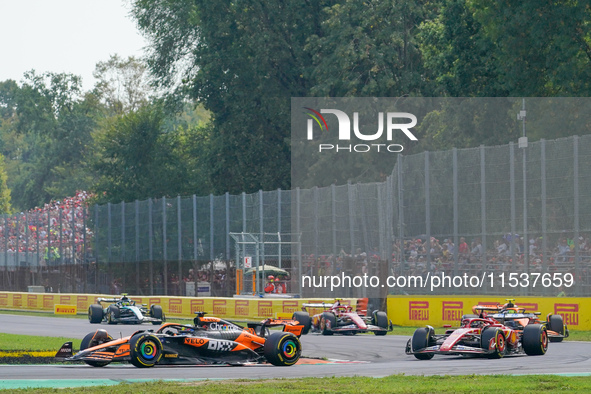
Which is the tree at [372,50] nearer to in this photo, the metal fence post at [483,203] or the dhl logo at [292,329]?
the metal fence post at [483,203]

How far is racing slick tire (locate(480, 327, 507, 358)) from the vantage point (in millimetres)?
19344

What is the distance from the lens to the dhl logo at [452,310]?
29.6 meters

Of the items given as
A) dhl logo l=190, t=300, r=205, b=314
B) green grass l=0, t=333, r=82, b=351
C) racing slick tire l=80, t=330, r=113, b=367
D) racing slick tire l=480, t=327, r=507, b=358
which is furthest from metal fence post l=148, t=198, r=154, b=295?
racing slick tire l=480, t=327, r=507, b=358

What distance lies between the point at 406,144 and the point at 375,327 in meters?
27.0

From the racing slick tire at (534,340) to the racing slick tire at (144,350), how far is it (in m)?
7.25

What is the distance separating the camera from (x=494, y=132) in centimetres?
4622

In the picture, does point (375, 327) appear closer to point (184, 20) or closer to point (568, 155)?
point (568, 155)

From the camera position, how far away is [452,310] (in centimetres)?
2989

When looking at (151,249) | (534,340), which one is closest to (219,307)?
(151,249)

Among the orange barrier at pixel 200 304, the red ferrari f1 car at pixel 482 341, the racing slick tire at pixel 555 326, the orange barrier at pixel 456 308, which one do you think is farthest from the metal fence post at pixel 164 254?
the red ferrari f1 car at pixel 482 341

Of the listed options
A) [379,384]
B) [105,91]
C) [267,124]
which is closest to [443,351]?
[379,384]

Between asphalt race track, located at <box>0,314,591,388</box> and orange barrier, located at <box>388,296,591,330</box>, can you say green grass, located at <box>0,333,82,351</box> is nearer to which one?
asphalt race track, located at <box>0,314,591,388</box>

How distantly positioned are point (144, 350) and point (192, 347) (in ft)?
3.37

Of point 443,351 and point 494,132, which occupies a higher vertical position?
point 494,132
